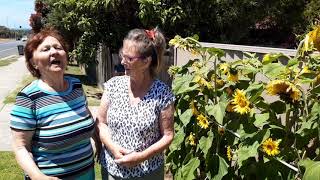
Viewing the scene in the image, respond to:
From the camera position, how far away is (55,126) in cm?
284

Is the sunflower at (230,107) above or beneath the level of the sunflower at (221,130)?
above

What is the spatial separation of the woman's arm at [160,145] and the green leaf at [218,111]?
24 centimetres

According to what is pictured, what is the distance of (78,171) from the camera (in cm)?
300

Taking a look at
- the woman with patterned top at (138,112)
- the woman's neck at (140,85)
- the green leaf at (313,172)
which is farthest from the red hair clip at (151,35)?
the green leaf at (313,172)

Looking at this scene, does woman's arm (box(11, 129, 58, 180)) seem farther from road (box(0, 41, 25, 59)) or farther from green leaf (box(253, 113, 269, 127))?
road (box(0, 41, 25, 59))

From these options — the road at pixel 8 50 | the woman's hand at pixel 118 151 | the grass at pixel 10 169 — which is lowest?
the road at pixel 8 50

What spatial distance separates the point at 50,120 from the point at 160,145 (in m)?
0.66

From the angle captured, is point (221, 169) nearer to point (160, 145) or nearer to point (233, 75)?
point (160, 145)

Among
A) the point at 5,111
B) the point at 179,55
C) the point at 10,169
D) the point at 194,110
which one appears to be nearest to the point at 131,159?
the point at 194,110

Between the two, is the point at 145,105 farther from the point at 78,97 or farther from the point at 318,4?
the point at 318,4

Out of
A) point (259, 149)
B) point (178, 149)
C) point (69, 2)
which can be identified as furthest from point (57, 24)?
point (259, 149)

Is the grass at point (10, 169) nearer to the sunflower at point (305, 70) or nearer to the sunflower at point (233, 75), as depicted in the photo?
the sunflower at point (233, 75)

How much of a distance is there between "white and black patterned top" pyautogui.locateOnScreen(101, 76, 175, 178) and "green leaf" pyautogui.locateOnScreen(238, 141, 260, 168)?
0.56 m

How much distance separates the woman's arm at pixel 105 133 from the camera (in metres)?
2.96
